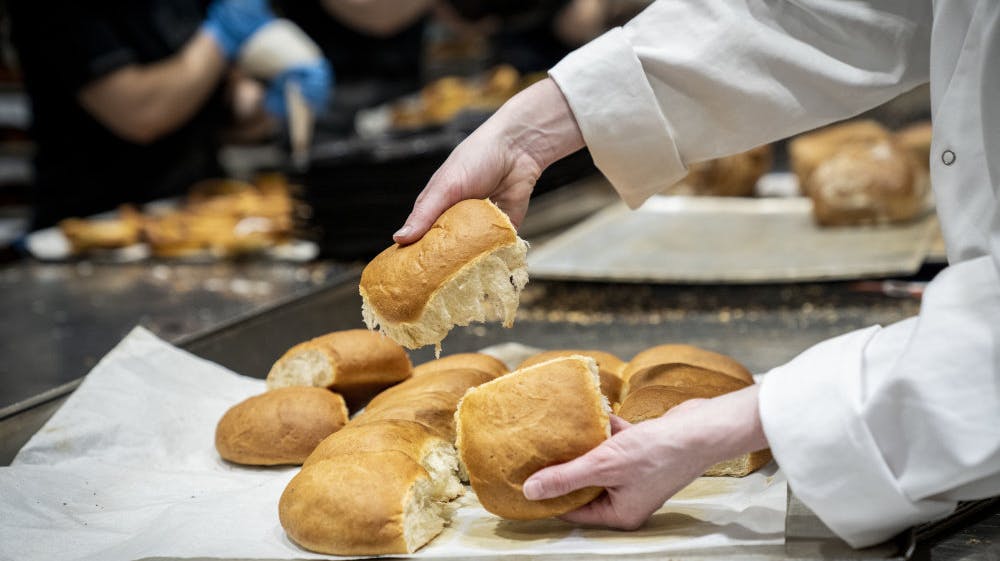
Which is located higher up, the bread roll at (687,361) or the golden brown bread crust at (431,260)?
the golden brown bread crust at (431,260)

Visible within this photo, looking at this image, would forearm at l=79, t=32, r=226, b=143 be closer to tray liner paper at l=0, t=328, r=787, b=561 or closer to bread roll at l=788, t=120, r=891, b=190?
tray liner paper at l=0, t=328, r=787, b=561

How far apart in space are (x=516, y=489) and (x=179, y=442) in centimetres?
90

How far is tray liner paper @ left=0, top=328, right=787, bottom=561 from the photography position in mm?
1434

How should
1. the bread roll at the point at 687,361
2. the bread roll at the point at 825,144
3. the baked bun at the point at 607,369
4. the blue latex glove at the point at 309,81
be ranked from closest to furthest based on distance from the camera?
the baked bun at the point at 607,369 → the bread roll at the point at 687,361 → the bread roll at the point at 825,144 → the blue latex glove at the point at 309,81

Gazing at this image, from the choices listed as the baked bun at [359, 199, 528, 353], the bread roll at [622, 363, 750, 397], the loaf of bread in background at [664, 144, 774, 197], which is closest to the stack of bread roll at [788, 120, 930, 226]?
the loaf of bread in background at [664, 144, 774, 197]

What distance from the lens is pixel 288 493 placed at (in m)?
1.51

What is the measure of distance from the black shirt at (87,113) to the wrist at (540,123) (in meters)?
3.25

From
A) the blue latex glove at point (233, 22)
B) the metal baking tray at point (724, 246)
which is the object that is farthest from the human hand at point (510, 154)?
the blue latex glove at point (233, 22)

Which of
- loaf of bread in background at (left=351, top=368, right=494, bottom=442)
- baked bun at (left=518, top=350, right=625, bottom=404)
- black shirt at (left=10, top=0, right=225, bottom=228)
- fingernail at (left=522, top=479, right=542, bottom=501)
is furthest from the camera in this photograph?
black shirt at (left=10, top=0, right=225, bottom=228)

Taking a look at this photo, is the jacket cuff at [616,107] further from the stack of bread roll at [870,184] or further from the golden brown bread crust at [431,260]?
the stack of bread roll at [870,184]

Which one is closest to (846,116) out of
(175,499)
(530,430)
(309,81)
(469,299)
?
(469,299)

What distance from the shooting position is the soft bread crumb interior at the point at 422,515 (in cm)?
143

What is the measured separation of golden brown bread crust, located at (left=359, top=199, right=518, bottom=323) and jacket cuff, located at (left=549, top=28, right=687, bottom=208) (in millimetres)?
332

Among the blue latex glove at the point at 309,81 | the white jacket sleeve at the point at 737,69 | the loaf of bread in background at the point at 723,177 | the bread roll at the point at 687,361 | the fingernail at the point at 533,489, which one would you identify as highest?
the white jacket sleeve at the point at 737,69
